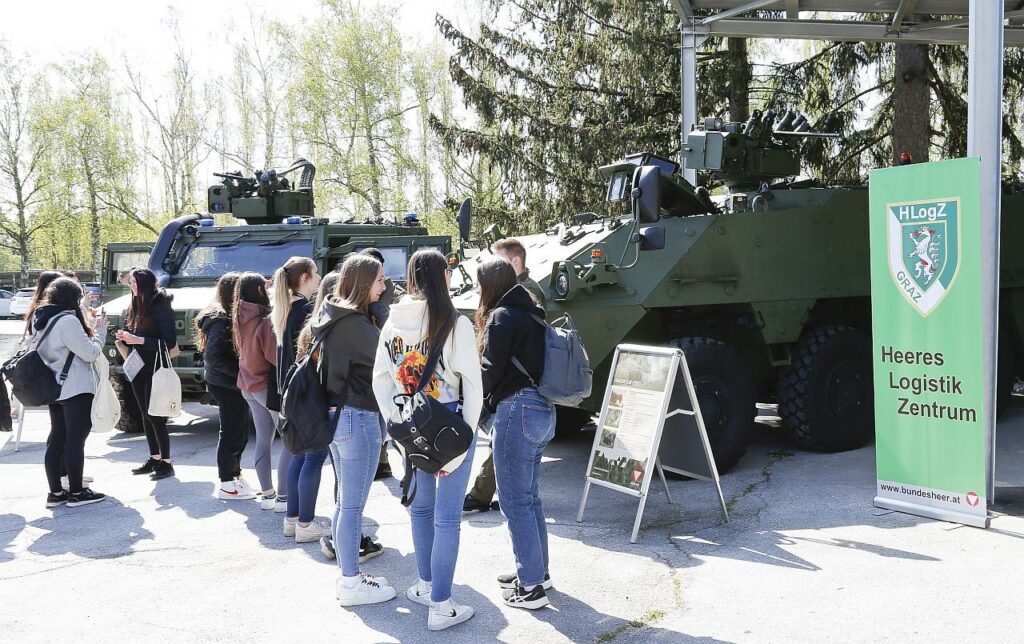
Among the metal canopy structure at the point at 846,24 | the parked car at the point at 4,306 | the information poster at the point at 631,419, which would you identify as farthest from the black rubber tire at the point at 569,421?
the parked car at the point at 4,306

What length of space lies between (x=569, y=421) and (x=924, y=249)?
346 cm

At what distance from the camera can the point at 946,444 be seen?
Answer: 5211 millimetres

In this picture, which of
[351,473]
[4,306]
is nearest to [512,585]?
[351,473]

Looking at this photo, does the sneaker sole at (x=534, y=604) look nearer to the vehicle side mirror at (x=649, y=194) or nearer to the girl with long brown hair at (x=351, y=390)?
the girl with long brown hair at (x=351, y=390)

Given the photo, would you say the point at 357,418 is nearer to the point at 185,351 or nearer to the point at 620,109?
the point at 185,351

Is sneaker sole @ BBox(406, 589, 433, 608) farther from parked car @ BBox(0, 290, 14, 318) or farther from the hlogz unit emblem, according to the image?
parked car @ BBox(0, 290, 14, 318)

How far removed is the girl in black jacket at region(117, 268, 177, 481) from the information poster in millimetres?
3265

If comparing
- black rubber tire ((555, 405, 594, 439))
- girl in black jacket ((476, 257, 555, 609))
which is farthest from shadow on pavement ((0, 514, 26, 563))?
black rubber tire ((555, 405, 594, 439))

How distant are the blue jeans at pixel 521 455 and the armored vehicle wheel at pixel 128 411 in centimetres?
559

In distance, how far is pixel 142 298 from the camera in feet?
22.8

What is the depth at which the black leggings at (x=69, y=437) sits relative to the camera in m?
6.11

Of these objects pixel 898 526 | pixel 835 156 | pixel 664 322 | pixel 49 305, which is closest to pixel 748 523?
pixel 898 526

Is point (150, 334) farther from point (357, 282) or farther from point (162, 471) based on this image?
point (357, 282)

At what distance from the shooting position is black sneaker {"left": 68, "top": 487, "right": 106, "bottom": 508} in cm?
623
